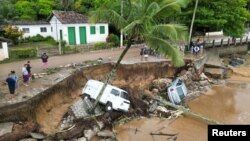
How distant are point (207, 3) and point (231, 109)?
15.5 meters

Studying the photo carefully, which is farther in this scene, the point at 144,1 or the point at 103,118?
the point at 103,118

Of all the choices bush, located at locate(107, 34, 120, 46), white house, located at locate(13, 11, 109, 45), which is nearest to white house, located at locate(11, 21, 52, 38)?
white house, located at locate(13, 11, 109, 45)

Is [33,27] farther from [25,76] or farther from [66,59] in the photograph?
[25,76]

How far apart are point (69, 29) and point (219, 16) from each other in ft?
59.4

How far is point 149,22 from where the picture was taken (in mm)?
15523

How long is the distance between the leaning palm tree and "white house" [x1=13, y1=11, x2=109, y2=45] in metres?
20.6

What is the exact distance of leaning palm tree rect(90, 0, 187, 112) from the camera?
15.4 meters

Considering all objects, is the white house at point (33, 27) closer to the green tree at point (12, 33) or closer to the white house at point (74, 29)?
the white house at point (74, 29)

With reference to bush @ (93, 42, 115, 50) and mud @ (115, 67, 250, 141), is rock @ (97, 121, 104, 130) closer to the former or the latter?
mud @ (115, 67, 250, 141)

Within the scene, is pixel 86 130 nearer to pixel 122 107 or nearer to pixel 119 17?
pixel 122 107

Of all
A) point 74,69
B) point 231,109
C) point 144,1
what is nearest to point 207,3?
point 231,109

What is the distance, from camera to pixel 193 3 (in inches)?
1409

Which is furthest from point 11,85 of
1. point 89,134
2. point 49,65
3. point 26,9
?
point 26,9

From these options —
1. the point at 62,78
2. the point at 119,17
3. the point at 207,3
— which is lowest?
the point at 62,78
